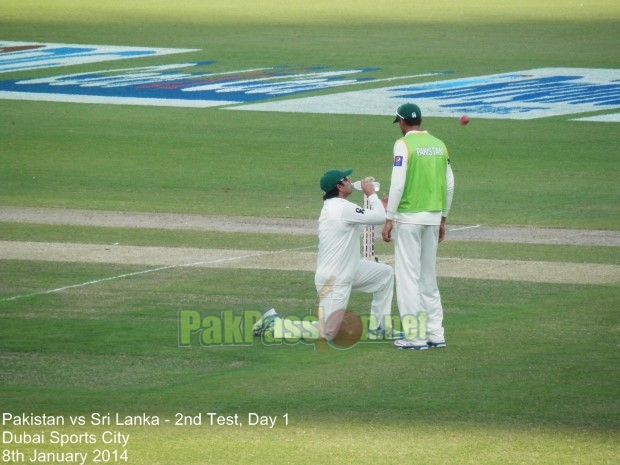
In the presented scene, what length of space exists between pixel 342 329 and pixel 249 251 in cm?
477

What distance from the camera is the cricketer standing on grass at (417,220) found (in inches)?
462

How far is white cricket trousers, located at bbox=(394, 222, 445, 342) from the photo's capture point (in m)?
11.8

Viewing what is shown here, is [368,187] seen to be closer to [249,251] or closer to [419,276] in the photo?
[419,276]

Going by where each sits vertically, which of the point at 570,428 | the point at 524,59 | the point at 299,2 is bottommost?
the point at 570,428

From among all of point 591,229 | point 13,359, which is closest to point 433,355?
point 13,359

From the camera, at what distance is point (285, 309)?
1334cm

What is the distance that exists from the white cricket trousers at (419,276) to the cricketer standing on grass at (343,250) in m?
0.22

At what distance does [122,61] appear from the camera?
39562 millimetres

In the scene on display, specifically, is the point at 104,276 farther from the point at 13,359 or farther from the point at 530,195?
the point at 530,195

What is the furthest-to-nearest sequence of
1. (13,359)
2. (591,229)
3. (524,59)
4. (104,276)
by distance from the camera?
(524,59) → (591,229) → (104,276) → (13,359)

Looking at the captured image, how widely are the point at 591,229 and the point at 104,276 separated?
280 inches

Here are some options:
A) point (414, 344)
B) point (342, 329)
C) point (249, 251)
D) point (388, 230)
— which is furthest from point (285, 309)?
point (249, 251)

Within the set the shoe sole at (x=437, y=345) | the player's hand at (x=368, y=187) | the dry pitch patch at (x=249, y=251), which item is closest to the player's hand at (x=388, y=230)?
the player's hand at (x=368, y=187)

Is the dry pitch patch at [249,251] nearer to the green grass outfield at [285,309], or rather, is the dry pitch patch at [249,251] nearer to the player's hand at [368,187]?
the green grass outfield at [285,309]
